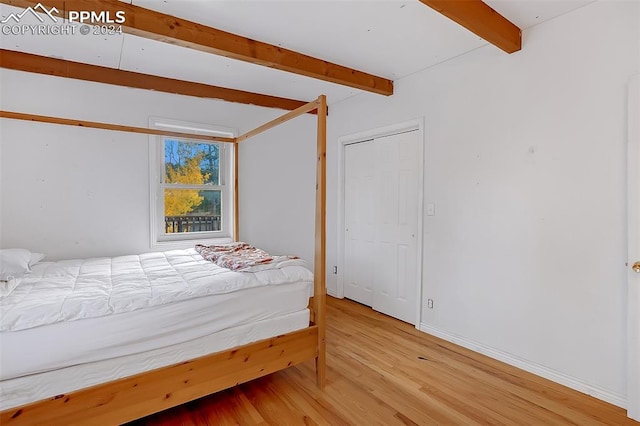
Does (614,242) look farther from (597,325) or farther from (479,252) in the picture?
(479,252)

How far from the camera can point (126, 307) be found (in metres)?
1.68

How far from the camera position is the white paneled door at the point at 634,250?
1.85 metres

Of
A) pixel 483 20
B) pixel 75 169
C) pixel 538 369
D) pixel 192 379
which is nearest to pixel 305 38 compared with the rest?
pixel 483 20

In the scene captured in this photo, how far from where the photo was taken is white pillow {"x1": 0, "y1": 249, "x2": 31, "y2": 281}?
2.09 meters

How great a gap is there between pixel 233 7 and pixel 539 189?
7.91ft

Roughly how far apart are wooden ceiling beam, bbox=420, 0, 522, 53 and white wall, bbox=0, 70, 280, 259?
10.9 feet

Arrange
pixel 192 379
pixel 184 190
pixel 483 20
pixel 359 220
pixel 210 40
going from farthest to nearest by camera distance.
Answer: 1. pixel 184 190
2. pixel 359 220
3. pixel 210 40
4. pixel 483 20
5. pixel 192 379

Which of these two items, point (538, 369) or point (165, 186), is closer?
point (538, 369)

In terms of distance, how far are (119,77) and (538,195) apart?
3.74 meters

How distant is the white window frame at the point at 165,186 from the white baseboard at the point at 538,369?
298 centimetres

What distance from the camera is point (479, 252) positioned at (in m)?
2.68

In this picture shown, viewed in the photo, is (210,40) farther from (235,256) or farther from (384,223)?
(384,223)

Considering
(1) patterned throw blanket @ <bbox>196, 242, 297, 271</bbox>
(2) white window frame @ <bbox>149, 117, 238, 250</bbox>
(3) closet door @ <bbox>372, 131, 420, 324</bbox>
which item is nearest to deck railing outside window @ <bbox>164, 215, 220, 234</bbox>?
(2) white window frame @ <bbox>149, 117, 238, 250</bbox>

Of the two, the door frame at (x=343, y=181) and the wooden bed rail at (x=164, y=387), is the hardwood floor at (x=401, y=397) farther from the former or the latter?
the door frame at (x=343, y=181)
